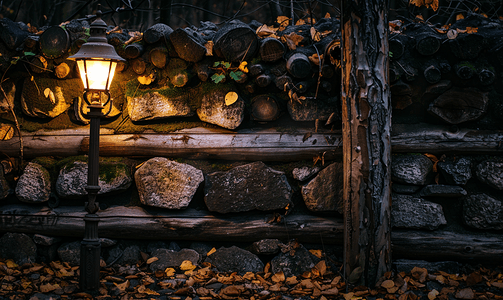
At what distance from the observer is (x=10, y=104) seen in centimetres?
338

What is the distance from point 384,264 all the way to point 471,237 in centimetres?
88

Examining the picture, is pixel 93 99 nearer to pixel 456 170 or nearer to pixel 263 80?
pixel 263 80

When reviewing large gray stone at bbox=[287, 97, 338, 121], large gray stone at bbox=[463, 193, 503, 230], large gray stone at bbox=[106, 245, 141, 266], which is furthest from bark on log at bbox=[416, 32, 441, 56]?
large gray stone at bbox=[106, 245, 141, 266]

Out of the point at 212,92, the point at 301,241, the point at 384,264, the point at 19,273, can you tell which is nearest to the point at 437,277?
the point at 384,264

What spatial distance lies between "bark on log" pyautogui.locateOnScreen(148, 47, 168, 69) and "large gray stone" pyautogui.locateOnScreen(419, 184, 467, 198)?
2.52m

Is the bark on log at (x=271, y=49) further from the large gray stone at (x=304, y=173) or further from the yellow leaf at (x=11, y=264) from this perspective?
the yellow leaf at (x=11, y=264)

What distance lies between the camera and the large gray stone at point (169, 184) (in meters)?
3.14

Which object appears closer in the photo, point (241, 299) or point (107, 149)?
point (241, 299)

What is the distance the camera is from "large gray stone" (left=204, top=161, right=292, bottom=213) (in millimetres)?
3082

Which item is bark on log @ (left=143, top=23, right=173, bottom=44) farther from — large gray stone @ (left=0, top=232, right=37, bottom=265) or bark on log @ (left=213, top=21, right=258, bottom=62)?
large gray stone @ (left=0, top=232, right=37, bottom=265)

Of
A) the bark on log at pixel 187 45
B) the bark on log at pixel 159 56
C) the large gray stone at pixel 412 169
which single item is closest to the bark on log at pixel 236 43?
the bark on log at pixel 187 45

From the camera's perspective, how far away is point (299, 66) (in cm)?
295

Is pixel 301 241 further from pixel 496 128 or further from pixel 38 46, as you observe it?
pixel 38 46

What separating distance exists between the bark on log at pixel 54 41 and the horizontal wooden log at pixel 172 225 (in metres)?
1.43
